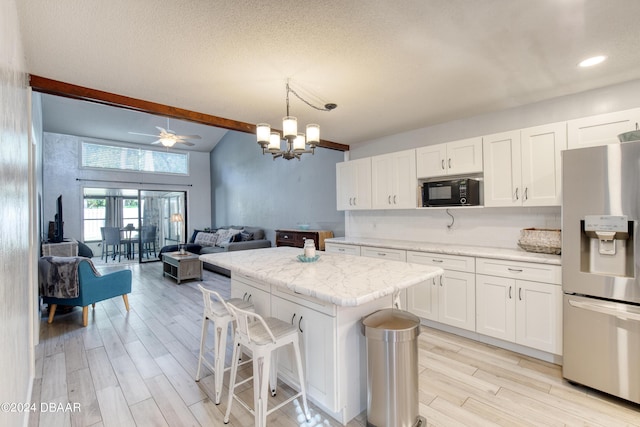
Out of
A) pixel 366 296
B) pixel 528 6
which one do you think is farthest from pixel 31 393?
pixel 528 6

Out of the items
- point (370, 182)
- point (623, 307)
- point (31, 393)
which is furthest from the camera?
point (370, 182)

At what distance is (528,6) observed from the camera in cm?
163

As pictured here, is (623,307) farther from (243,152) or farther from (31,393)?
(243,152)

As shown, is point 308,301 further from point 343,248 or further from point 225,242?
point 225,242

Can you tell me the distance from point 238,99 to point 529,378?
3.61m

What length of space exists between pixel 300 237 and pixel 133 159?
5.66 meters

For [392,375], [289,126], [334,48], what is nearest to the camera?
[392,375]

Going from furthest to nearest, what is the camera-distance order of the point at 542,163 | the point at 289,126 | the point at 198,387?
the point at 542,163 → the point at 289,126 → the point at 198,387

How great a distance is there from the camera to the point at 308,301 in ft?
6.40

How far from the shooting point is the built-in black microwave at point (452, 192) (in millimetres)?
3203

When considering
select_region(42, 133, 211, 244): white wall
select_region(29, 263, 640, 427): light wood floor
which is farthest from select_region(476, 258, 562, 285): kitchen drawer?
select_region(42, 133, 211, 244): white wall

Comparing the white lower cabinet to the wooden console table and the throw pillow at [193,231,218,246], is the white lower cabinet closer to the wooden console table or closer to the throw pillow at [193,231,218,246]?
the wooden console table

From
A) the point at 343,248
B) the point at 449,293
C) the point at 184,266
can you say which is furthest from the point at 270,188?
the point at 449,293

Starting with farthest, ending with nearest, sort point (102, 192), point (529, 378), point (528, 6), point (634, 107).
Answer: point (102, 192)
point (634, 107)
point (529, 378)
point (528, 6)
